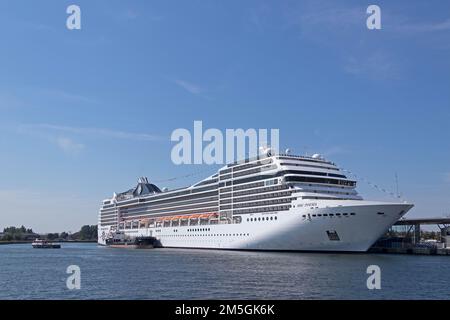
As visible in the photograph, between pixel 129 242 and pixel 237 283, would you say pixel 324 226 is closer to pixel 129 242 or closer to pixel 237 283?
pixel 237 283

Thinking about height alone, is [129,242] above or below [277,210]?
below

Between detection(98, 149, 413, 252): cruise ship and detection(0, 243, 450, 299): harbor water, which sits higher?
detection(98, 149, 413, 252): cruise ship

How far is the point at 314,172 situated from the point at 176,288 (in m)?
45.7

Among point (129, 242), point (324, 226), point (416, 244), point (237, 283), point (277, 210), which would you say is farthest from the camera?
point (129, 242)

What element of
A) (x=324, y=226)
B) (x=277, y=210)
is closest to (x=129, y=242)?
(x=277, y=210)

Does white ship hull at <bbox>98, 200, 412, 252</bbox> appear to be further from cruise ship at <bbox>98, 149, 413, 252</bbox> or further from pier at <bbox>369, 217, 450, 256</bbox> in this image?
pier at <bbox>369, 217, 450, 256</bbox>

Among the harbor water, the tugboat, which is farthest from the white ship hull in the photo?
the tugboat

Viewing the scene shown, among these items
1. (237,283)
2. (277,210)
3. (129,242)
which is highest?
(277,210)

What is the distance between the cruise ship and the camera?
65125mm

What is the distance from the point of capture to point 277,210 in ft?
240

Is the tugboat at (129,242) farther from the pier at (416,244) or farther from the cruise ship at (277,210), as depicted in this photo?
the pier at (416,244)

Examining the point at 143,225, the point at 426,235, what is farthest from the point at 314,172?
the point at 426,235

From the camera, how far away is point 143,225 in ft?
409

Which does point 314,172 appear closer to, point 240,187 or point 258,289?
point 240,187
